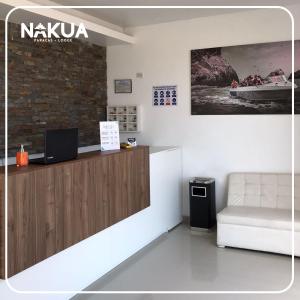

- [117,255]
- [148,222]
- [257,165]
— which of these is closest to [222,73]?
[257,165]

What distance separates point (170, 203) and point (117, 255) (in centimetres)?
137

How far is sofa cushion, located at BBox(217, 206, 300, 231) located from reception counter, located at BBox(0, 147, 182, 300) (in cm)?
85

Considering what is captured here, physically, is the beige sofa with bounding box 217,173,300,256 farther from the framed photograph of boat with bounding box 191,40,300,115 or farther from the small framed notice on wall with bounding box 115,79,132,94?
the small framed notice on wall with bounding box 115,79,132,94

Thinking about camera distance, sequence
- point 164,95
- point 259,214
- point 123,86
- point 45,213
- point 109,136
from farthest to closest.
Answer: point 123,86, point 164,95, point 259,214, point 109,136, point 45,213

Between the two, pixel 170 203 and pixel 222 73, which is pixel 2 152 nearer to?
pixel 170 203

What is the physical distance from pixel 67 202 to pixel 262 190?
2630mm

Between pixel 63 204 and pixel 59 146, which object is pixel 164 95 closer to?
pixel 59 146

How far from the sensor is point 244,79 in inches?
188

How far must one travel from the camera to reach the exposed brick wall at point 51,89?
4164 millimetres

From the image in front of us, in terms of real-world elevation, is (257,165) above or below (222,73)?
below

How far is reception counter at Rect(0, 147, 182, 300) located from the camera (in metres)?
2.72

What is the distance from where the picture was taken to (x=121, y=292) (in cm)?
318

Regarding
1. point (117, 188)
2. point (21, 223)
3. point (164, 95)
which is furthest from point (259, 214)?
point (21, 223)

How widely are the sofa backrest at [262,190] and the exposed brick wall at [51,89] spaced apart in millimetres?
2161
